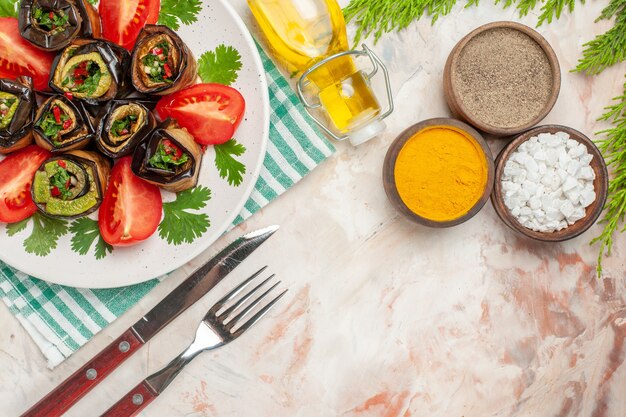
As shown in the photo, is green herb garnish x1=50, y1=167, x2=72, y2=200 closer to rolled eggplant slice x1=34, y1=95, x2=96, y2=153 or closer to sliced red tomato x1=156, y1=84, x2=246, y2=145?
rolled eggplant slice x1=34, y1=95, x2=96, y2=153

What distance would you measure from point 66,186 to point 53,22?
0.48 meters

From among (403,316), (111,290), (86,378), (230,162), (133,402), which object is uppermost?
(230,162)

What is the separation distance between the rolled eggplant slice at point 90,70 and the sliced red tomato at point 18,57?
8 cm

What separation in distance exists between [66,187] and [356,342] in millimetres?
1085

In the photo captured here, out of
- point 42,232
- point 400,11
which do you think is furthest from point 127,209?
point 400,11

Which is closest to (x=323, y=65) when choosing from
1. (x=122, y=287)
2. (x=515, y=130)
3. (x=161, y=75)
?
(x=161, y=75)

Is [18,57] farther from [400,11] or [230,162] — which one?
[400,11]

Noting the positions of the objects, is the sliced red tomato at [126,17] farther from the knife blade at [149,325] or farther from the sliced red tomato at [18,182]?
the knife blade at [149,325]

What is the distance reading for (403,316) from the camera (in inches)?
83.9

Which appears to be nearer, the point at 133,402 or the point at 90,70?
the point at 90,70

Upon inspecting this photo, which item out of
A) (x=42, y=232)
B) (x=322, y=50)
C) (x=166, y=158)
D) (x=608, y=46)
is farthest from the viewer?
(x=608, y=46)

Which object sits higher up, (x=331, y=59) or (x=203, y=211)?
(x=331, y=59)

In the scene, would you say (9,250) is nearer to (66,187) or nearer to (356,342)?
(66,187)

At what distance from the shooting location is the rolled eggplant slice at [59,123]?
1.77m
